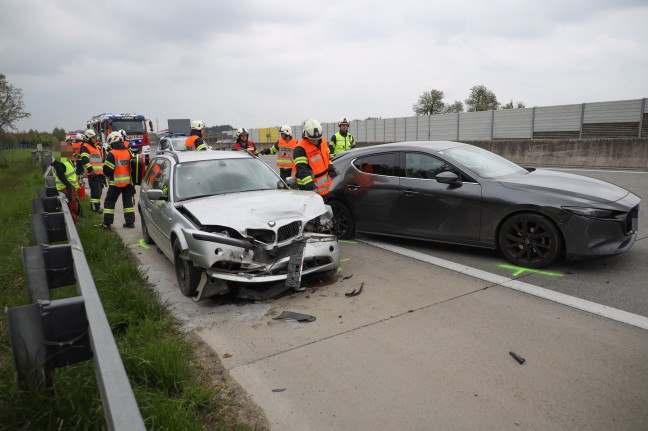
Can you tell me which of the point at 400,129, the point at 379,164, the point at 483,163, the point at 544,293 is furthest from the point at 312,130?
the point at 400,129

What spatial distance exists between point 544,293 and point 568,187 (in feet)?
4.76

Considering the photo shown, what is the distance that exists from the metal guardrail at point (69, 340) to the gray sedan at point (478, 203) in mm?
4506

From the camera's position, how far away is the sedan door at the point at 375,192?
6.49 meters

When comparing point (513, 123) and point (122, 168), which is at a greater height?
point (513, 123)

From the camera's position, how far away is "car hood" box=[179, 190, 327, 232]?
4.70 m

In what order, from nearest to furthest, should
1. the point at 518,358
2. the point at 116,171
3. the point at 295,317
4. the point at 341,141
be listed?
1. the point at 518,358
2. the point at 295,317
3. the point at 116,171
4. the point at 341,141

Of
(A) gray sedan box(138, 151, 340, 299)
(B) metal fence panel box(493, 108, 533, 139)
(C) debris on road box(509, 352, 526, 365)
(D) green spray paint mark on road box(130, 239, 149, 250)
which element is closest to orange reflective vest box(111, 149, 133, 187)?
(D) green spray paint mark on road box(130, 239, 149, 250)

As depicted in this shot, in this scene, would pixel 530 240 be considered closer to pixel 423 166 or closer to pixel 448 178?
pixel 448 178

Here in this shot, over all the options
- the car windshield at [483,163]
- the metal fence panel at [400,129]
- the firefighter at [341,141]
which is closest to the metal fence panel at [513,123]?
the metal fence panel at [400,129]

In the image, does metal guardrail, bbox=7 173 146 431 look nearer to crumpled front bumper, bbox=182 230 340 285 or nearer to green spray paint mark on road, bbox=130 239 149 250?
crumpled front bumper, bbox=182 230 340 285

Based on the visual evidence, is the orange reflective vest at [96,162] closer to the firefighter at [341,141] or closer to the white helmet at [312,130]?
the firefighter at [341,141]

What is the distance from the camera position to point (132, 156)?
8.95 metres

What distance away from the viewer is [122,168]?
871 centimetres

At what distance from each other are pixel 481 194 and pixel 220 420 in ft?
13.4
